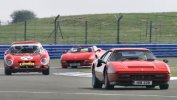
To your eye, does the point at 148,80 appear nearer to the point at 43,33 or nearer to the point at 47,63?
the point at 47,63

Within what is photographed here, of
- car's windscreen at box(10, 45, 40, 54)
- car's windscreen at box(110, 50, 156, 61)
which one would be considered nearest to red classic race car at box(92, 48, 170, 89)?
car's windscreen at box(110, 50, 156, 61)

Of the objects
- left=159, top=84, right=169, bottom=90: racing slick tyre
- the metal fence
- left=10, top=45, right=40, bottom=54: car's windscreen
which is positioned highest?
the metal fence

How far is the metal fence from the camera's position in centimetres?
5756

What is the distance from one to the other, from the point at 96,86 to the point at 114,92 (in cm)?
271

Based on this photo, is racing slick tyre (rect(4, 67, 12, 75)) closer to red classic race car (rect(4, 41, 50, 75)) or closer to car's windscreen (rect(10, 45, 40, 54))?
red classic race car (rect(4, 41, 50, 75))

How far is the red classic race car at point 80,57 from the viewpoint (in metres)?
34.3

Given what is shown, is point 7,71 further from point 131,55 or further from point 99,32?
point 99,32

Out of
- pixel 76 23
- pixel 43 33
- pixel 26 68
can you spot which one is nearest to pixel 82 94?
pixel 26 68

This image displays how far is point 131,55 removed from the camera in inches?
788

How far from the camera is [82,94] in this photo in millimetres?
17156

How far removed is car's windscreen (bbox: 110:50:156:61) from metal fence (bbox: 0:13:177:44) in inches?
1093

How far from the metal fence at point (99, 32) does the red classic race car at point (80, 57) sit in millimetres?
12826

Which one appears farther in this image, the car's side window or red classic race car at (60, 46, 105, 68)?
red classic race car at (60, 46, 105, 68)

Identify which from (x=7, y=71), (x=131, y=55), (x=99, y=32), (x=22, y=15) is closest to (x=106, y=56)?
(x=131, y=55)
